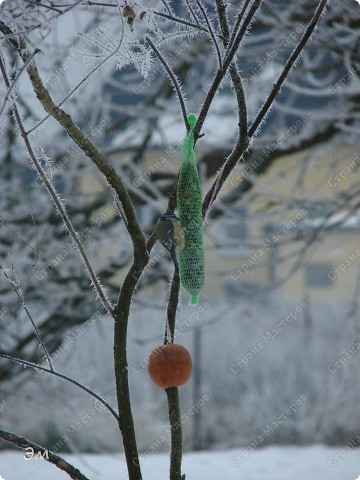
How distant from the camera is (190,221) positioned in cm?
112

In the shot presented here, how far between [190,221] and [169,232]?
11cm

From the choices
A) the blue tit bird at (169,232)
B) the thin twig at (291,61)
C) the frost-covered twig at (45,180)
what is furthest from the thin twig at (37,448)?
the thin twig at (291,61)

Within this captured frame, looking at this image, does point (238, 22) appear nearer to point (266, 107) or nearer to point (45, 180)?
point (266, 107)

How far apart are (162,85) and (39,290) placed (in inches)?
58.4

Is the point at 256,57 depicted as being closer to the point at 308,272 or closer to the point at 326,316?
the point at 326,316

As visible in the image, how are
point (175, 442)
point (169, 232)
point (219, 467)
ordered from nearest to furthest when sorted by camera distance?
point (169, 232)
point (175, 442)
point (219, 467)

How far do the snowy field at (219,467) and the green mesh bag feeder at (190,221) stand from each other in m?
1.97

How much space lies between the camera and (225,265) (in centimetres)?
1046

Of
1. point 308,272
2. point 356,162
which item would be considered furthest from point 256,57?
point 308,272

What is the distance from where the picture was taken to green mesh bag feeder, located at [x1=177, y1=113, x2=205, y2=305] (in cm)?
110

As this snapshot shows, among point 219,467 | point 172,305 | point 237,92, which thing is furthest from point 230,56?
point 219,467

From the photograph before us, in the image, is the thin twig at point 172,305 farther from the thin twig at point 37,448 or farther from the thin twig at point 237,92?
the thin twig at point 37,448

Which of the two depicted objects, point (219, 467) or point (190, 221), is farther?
point (219, 467)

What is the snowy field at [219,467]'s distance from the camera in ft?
11.2
